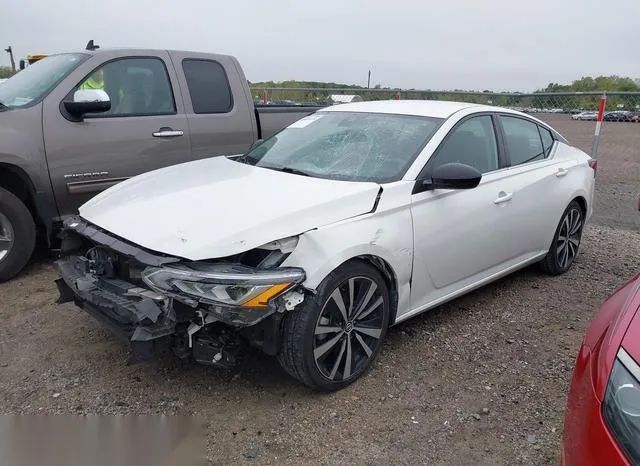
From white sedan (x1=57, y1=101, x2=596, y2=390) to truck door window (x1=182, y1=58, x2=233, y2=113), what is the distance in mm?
1481

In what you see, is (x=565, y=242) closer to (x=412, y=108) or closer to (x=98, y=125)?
(x=412, y=108)

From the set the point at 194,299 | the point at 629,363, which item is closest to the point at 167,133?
the point at 194,299

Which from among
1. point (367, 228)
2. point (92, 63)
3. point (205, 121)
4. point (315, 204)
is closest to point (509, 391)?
point (367, 228)

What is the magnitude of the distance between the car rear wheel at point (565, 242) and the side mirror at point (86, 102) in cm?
407

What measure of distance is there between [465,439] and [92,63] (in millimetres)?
4321

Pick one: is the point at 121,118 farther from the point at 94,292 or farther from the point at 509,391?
the point at 509,391

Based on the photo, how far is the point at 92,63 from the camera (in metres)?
4.99

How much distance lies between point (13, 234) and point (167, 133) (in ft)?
5.23

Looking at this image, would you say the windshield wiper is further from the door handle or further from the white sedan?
the door handle

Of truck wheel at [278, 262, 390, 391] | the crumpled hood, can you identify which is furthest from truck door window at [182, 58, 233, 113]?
truck wheel at [278, 262, 390, 391]

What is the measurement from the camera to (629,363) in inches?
70.2

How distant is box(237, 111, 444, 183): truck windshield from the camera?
363cm

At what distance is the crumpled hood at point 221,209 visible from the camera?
2.80 meters

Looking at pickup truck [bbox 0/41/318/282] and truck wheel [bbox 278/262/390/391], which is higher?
Answer: pickup truck [bbox 0/41/318/282]
